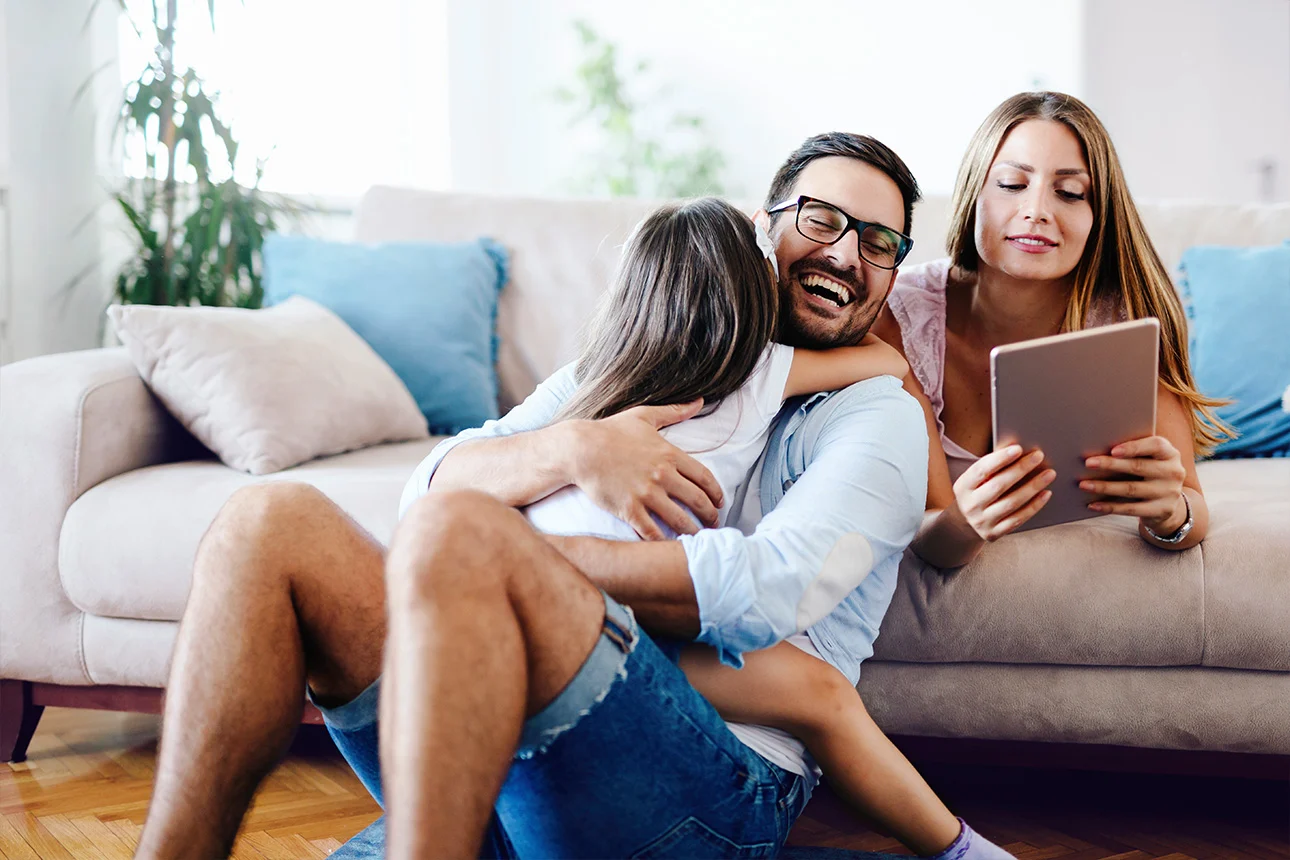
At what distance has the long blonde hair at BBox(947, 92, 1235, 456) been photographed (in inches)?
62.1

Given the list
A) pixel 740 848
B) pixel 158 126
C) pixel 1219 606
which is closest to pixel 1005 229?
pixel 1219 606

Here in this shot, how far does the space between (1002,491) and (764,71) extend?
3.97m

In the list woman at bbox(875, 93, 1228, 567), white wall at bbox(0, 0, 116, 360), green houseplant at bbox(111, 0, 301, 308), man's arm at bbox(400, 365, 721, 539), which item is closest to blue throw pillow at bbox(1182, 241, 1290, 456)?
woman at bbox(875, 93, 1228, 567)

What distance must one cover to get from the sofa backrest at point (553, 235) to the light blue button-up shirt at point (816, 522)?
0.96m

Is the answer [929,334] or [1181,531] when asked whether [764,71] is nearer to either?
[929,334]

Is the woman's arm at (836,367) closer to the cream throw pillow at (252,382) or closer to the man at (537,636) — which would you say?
the man at (537,636)

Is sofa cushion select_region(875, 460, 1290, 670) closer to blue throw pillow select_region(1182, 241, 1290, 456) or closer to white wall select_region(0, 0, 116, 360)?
blue throw pillow select_region(1182, 241, 1290, 456)

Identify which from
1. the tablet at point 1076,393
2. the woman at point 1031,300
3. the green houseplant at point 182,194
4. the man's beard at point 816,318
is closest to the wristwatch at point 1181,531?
the woman at point 1031,300

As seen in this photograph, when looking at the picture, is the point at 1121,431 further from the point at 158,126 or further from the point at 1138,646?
the point at 158,126

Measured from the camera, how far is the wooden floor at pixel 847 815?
154 centimetres

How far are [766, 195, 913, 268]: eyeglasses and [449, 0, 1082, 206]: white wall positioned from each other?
3298mm

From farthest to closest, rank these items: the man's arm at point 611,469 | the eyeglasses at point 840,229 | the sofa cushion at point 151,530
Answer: the sofa cushion at point 151,530 → the eyeglasses at point 840,229 → the man's arm at point 611,469

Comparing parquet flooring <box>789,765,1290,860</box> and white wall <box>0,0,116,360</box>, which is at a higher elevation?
white wall <box>0,0,116,360</box>

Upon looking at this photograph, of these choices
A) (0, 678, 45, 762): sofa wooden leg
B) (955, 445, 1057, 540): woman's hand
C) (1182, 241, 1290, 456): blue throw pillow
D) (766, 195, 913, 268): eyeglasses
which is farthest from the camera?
(1182, 241, 1290, 456): blue throw pillow
